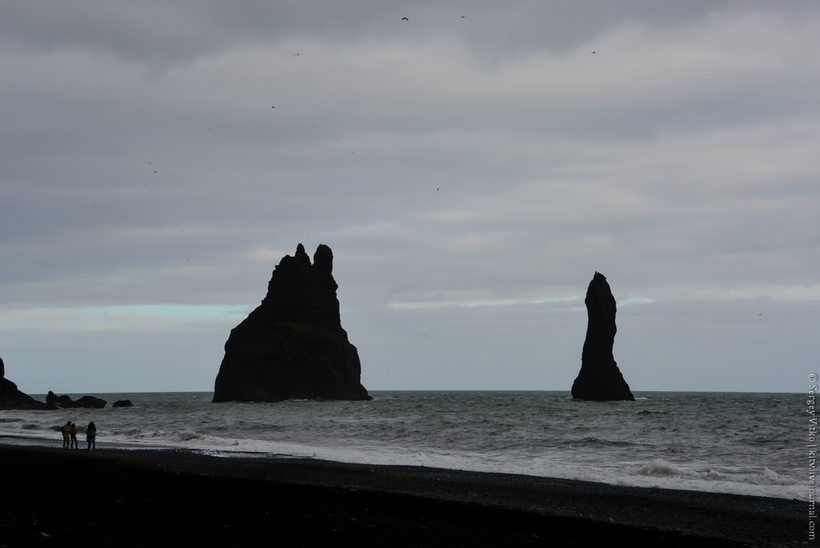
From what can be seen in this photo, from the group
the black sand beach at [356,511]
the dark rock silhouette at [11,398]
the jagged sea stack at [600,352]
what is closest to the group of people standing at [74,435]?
the black sand beach at [356,511]

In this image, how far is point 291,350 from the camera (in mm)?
124500

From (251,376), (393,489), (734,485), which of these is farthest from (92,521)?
(251,376)

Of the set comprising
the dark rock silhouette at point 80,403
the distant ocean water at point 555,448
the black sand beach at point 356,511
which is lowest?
the dark rock silhouette at point 80,403

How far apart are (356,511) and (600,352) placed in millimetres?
110143

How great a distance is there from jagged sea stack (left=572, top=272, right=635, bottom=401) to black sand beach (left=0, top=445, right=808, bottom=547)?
99959 mm

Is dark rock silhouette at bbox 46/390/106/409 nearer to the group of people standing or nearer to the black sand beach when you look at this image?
the group of people standing

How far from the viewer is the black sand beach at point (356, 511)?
1216 cm

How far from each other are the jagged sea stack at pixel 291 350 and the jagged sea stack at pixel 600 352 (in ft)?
140

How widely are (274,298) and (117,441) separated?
87.8 meters

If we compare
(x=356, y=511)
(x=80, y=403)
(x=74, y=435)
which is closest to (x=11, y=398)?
(x=80, y=403)

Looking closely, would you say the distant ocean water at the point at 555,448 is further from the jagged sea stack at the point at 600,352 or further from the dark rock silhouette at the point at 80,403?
the jagged sea stack at the point at 600,352

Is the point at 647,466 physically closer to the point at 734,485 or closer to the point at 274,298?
the point at 734,485

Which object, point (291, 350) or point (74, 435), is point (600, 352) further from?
point (74, 435)

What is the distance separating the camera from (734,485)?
72.2 feet
